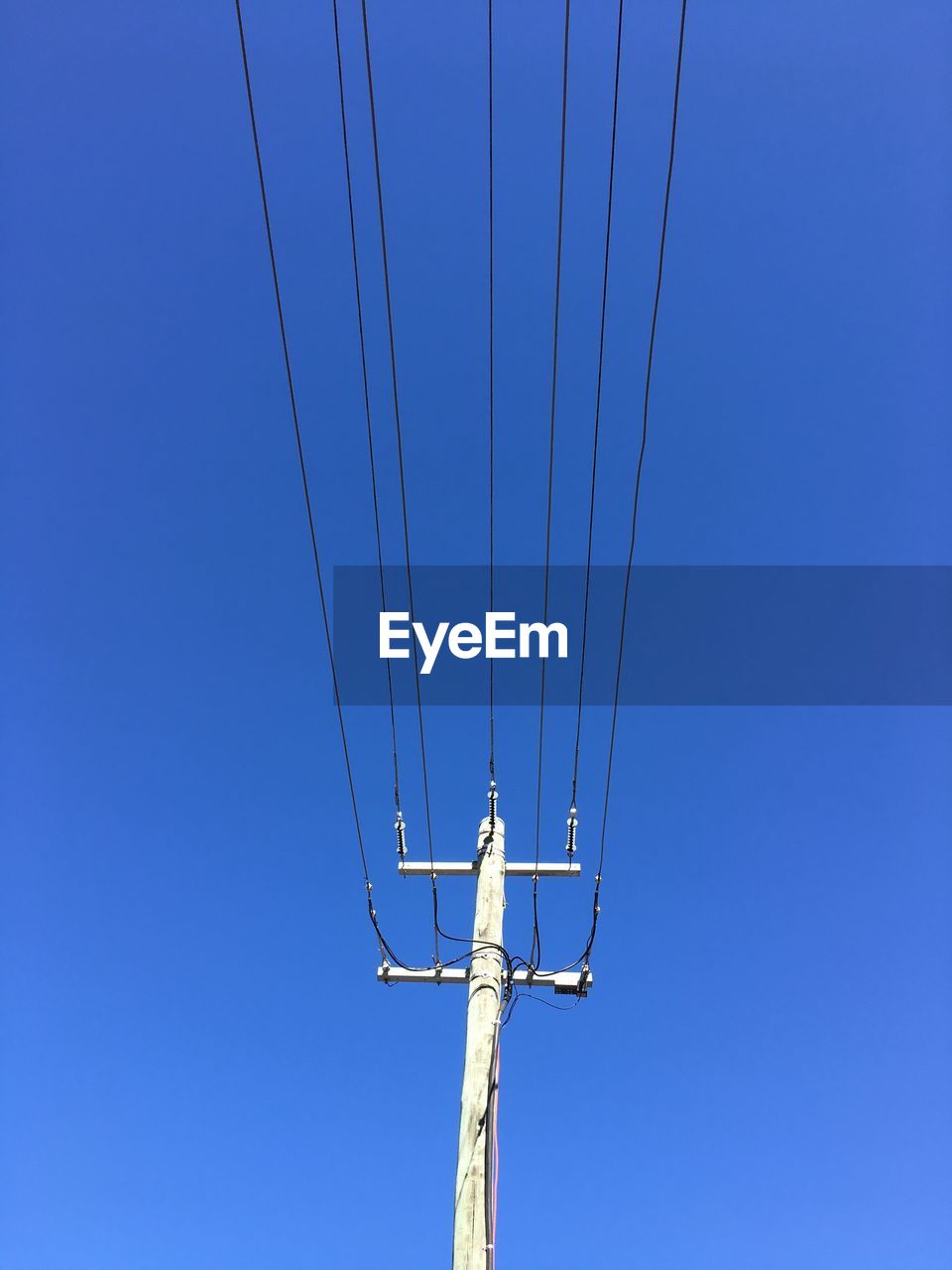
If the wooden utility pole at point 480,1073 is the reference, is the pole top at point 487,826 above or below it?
above

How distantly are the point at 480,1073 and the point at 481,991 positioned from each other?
0.73 m

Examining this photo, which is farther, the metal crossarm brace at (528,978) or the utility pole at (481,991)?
the metal crossarm brace at (528,978)

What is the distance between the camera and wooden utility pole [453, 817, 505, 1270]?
4754 millimetres

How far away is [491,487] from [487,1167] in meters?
4.92

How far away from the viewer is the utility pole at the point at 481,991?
4.81 meters

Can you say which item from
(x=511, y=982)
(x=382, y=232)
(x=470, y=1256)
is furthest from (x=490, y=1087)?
(x=382, y=232)

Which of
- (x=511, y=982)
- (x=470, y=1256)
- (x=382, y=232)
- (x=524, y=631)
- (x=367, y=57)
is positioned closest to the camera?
(x=470, y=1256)

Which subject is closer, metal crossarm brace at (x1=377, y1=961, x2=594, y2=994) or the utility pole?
the utility pole

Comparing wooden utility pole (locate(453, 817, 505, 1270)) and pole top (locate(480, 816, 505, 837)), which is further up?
pole top (locate(480, 816, 505, 837))

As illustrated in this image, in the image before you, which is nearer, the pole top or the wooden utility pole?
the wooden utility pole

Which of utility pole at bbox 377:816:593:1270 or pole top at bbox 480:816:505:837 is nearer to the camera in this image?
utility pole at bbox 377:816:593:1270

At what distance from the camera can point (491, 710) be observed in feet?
28.7

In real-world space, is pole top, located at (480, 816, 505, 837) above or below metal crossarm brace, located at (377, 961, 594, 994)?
above

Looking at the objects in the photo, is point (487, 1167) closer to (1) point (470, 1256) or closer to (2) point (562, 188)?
(1) point (470, 1256)
